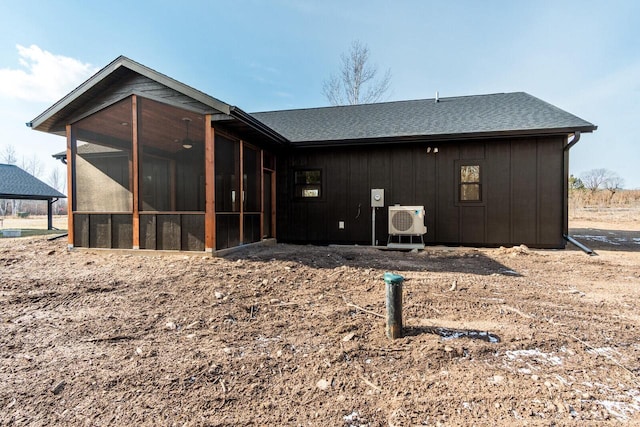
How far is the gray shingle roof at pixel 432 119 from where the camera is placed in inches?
267

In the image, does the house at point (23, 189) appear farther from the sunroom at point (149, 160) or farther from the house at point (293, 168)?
the house at point (293, 168)

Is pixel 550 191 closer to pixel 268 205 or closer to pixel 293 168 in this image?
pixel 293 168

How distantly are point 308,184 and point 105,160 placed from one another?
188 inches

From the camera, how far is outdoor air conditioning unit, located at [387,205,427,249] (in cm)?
685

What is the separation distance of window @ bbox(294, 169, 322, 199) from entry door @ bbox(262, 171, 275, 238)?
0.72 meters

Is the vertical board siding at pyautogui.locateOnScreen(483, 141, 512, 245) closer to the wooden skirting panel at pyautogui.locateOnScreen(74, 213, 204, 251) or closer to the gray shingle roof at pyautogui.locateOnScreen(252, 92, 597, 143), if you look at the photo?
the gray shingle roof at pyautogui.locateOnScreen(252, 92, 597, 143)

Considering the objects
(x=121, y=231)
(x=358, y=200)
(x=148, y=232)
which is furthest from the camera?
(x=358, y=200)

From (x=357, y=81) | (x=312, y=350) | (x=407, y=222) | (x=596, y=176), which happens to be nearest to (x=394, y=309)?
(x=312, y=350)

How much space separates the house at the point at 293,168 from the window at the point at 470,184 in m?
0.03

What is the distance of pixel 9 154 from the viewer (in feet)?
144

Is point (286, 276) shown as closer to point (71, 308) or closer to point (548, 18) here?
point (71, 308)

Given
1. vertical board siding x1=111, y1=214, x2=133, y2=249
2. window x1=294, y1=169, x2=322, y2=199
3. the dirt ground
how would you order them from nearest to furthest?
1. the dirt ground
2. vertical board siding x1=111, y1=214, x2=133, y2=249
3. window x1=294, y1=169, x2=322, y2=199

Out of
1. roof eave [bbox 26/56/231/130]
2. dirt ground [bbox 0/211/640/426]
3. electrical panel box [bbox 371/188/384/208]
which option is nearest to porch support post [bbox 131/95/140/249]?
roof eave [bbox 26/56/231/130]

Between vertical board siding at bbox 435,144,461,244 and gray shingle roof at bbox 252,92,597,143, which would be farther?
vertical board siding at bbox 435,144,461,244
